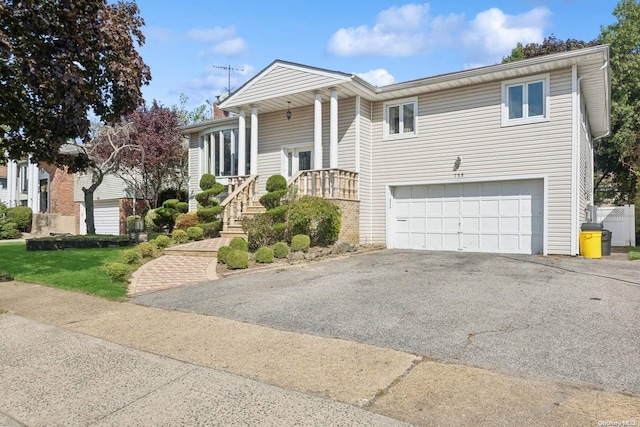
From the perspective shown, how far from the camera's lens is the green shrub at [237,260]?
10531mm

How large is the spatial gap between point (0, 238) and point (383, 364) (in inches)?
1121

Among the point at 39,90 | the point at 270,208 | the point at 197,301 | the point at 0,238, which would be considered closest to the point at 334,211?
the point at 270,208

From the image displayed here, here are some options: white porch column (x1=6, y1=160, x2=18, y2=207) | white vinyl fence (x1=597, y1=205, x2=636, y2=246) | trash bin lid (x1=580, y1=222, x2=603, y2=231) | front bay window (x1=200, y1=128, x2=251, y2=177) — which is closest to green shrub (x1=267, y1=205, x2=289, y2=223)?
front bay window (x1=200, y1=128, x2=251, y2=177)

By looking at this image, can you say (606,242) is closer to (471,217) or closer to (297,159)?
(471,217)

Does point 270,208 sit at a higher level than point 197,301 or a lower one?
higher

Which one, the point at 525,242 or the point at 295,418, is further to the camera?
the point at 525,242

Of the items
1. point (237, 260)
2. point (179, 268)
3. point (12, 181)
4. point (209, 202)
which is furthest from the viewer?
point (12, 181)

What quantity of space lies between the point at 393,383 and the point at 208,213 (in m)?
12.8

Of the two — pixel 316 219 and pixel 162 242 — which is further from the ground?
pixel 316 219

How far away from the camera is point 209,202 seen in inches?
682

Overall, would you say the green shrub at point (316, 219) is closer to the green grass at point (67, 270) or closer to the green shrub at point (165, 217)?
the green grass at point (67, 270)

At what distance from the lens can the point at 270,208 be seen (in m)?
13.4

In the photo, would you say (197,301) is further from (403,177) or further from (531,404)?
(403,177)

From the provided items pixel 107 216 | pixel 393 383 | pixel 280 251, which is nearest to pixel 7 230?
pixel 107 216
